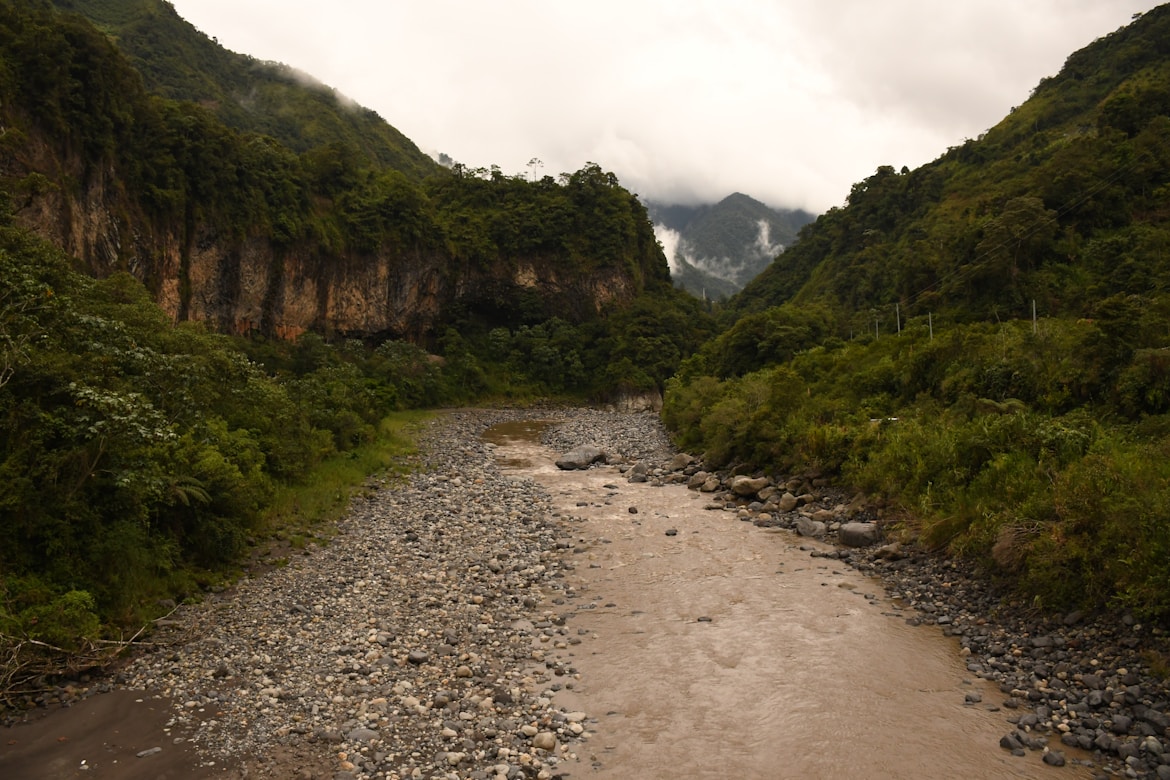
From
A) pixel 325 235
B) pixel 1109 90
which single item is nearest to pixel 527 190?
pixel 325 235

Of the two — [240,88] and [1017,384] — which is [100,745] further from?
[240,88]

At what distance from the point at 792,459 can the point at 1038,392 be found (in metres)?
7.40

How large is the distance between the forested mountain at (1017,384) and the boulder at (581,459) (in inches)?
178

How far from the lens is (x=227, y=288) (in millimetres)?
46875

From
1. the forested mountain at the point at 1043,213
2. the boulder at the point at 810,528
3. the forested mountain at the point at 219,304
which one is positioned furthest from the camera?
the forested mountain at the point at 1043,213

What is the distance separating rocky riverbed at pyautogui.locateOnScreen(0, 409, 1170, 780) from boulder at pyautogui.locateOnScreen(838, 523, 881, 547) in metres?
0.28

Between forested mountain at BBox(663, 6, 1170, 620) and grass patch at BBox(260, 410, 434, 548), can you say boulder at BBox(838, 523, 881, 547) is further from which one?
grass patch at BBox(260, 410, 434, 548)

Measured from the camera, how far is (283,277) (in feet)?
171

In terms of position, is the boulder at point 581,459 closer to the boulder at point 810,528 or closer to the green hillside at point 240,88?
the boulder at point 810,528

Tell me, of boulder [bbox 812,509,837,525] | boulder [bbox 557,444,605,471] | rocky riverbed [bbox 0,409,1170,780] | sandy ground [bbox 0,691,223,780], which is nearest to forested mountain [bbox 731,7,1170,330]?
boulder [bbox 812,509,837,525]

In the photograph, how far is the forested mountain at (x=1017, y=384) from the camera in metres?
11.2

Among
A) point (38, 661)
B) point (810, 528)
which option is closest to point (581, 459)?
point (810, 528)

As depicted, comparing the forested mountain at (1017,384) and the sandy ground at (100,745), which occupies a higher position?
the forested mountain at (1017,384)

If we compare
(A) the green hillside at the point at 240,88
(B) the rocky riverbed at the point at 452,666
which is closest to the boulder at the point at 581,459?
(B) the rocky riverbed at the point at 452,666
